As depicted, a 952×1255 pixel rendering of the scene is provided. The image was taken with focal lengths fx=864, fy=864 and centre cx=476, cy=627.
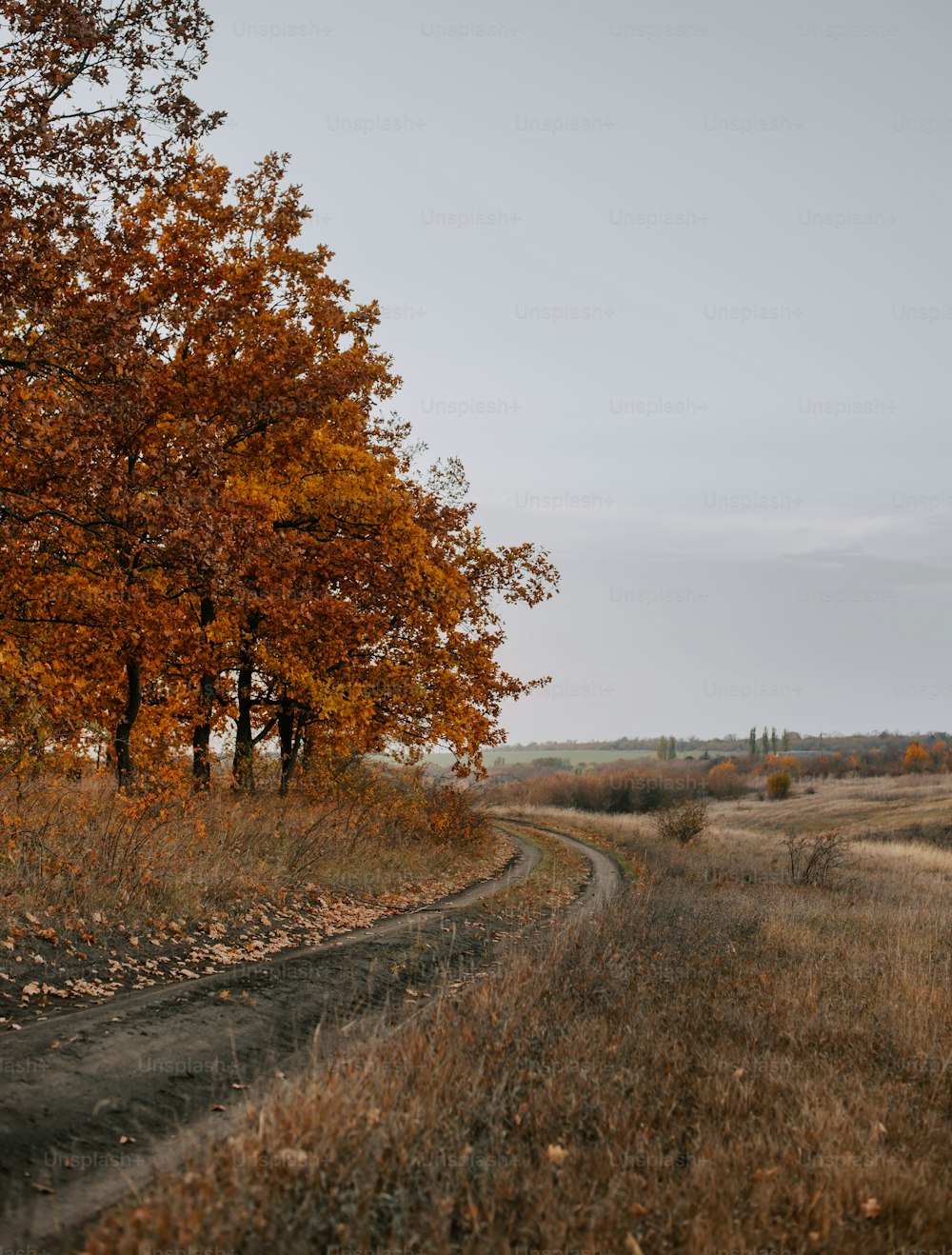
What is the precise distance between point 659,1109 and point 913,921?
1129 cm

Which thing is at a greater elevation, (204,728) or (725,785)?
(204,728)

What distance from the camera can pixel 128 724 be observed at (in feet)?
53.7

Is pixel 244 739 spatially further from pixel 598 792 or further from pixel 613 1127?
pixel 598 792

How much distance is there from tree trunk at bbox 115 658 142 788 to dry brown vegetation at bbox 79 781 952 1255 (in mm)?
8970

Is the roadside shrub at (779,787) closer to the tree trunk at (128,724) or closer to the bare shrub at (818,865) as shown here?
the bare shrub at (818,865)

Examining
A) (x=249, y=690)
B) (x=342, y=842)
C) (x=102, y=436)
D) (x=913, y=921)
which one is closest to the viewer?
(x=102, y=436)

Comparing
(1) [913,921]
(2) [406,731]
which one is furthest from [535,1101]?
(2) [406,731]

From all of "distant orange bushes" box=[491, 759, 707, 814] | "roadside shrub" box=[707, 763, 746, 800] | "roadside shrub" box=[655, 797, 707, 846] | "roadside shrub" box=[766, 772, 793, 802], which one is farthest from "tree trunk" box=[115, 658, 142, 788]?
"roadside shrub" box=[707, 763, 746, 800]

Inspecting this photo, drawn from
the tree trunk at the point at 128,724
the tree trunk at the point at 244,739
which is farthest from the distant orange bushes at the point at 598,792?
the tree trunk at the point at 128,724

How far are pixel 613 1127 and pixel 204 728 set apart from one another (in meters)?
17.3

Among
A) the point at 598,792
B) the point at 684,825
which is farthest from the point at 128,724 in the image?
the point at 598,792

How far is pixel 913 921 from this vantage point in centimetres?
1491

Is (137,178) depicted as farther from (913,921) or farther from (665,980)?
(913,921)

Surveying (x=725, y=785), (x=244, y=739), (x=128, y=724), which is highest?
(x=128, y=724)
